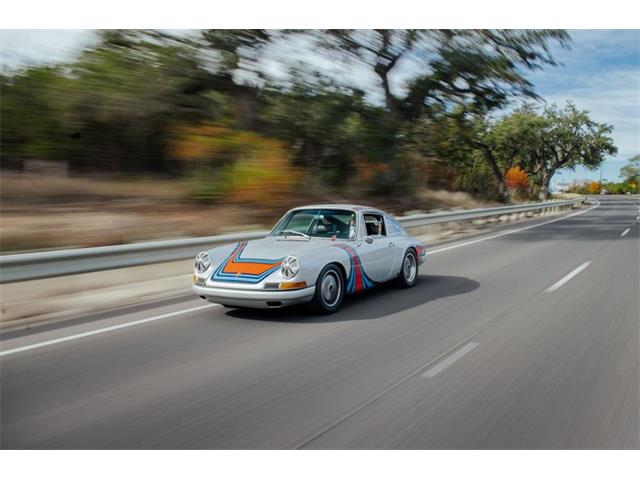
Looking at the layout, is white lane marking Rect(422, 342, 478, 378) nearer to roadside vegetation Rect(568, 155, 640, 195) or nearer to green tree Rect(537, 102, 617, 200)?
green tree Rect(537, 102, 617, 200)

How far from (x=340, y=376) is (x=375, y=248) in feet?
11.2

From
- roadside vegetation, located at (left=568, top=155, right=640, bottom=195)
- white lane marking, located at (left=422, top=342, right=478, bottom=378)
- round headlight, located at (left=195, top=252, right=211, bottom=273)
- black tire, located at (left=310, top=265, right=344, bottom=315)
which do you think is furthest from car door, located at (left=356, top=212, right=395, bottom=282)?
roadside vegetation, located at (left=568, top=155, right=640, bottom=195)

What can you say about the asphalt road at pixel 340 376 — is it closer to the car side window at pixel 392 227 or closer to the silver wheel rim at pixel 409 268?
the silver wheel rim at pixel 409 268

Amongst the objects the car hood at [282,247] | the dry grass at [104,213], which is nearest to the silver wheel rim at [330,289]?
the car hood at [282,247]

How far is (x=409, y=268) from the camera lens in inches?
358

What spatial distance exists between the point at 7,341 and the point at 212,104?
15.8 meters

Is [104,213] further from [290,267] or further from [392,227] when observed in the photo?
[290,267]

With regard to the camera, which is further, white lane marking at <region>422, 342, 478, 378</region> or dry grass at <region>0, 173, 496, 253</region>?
dry grass at <region>0, 173, 496, 253</region>

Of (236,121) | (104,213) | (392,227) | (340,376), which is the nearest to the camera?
(340,376)

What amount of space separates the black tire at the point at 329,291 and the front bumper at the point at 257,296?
132 mm

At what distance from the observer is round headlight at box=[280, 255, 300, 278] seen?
21.4 feet

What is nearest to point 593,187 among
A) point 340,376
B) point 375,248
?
point 375,248

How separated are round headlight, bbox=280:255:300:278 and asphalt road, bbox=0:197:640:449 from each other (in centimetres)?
61

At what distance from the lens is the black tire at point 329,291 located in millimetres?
6879
